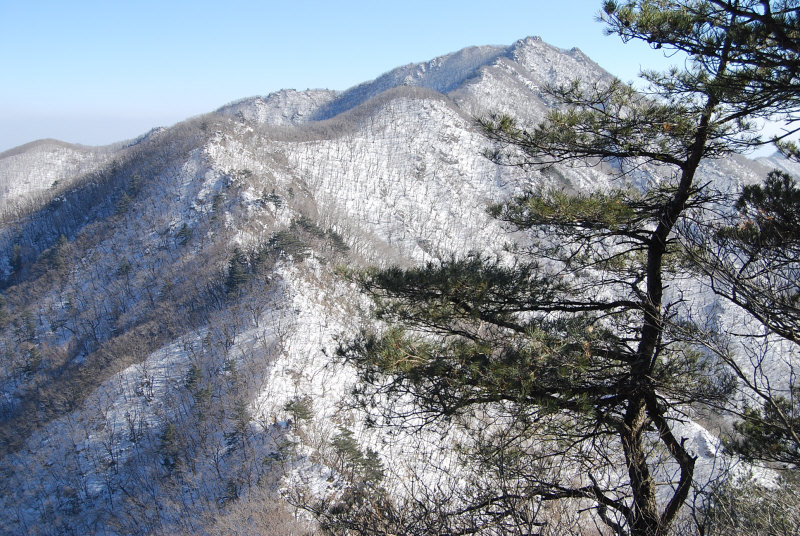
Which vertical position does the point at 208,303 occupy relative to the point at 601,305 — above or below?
below

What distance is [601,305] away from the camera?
6.34 metres

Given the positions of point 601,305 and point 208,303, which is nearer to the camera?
point 601,305

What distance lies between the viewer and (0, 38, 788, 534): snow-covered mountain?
4128 centimetres

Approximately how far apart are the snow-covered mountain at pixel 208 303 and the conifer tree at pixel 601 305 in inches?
37.1

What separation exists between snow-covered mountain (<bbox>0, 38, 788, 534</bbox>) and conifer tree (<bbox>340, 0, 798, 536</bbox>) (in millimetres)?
941

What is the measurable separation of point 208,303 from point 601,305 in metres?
60.8

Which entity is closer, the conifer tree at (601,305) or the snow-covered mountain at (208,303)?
the conifer tree at (601,305)

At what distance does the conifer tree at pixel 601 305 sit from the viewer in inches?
203

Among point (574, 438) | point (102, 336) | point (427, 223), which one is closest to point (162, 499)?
point (102, 336)

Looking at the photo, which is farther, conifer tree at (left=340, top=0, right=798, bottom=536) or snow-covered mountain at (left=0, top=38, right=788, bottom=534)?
snow-covered mountain at (left=0, top=38, right=788, bottom=534)

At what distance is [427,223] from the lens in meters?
96.4

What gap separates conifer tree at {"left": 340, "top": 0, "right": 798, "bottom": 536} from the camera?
203 inches

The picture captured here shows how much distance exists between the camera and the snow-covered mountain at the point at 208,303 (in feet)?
135

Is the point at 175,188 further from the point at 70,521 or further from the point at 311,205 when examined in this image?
the point at 70,521
